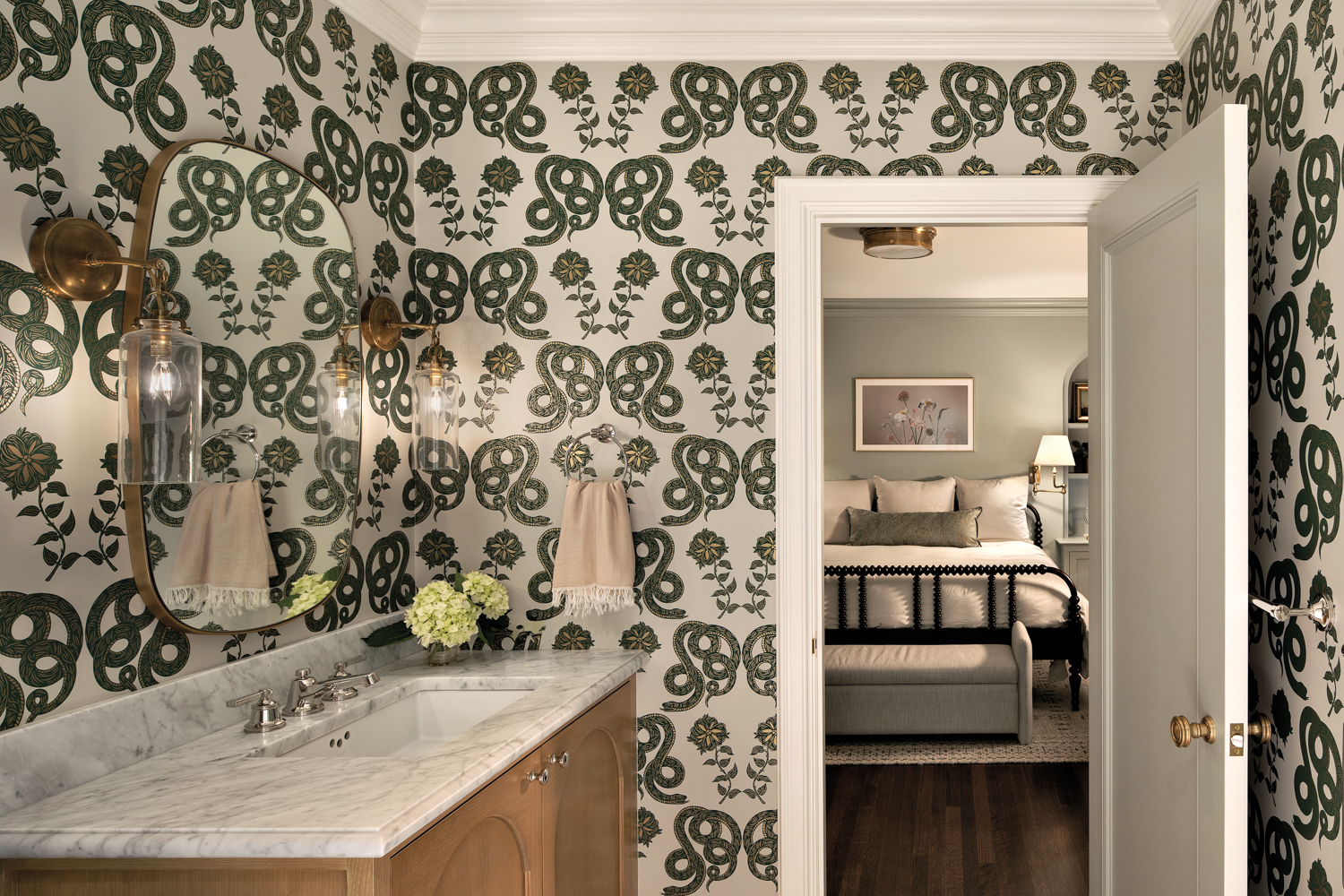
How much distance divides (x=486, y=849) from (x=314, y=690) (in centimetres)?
55

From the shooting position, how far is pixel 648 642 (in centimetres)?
231

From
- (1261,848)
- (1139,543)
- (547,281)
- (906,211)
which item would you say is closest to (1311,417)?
(1139,543)

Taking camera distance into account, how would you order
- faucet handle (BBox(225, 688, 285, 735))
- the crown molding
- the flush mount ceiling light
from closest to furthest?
1. faucet handle (BBox(225, 688, 285, 735))
2. the flush mount ceiling light
3. the crown molding

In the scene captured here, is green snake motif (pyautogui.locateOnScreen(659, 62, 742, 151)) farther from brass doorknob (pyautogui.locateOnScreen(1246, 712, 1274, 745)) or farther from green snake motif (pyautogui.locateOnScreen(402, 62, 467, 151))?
brass doorknob (pyautogui.locateOnScreen(1246, 712, 1274, 745))

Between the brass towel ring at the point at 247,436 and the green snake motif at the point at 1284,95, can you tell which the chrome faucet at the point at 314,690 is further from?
the green snake motif at the point at 1284,95

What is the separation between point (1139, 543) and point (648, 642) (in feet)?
3.99

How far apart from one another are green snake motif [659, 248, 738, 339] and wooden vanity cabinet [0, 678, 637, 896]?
98 cm

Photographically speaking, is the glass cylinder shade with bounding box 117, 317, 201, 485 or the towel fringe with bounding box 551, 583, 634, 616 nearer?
the glass cylinder shade with bounding box 117, 317, 201, 485

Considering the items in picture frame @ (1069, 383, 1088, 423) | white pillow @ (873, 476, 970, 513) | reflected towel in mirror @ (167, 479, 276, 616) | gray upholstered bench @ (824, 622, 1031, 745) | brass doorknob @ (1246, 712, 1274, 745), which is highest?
picture frame @ (1069, 383, 1088, 423)

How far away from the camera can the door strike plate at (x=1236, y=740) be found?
1.50 m

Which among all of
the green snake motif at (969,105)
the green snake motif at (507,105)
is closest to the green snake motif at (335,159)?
the green snake motif at (507,105)

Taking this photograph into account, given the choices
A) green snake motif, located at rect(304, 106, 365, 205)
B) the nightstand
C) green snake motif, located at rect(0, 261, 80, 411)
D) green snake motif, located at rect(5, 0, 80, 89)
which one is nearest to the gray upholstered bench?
the nightstand

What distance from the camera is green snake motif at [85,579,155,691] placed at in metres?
1.37

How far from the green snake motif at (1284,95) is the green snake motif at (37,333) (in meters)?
2.16
